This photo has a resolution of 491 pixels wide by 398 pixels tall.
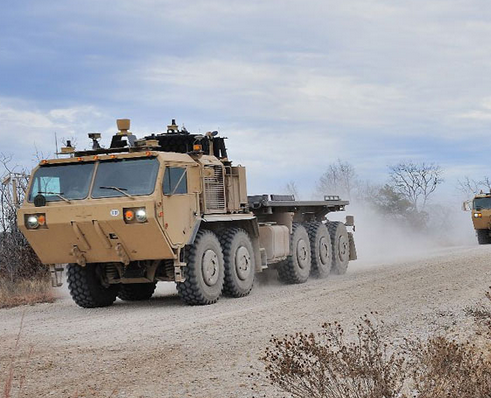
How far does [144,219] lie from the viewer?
13320 mm

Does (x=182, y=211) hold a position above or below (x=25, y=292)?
above

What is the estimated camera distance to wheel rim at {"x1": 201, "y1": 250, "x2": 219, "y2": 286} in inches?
575

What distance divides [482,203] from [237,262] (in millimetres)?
20496

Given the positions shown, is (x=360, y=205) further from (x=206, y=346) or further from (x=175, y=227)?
(x=206, y=346)

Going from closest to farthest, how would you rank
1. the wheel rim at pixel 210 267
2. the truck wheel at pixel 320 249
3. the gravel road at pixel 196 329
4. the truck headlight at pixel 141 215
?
the gravel road at pixel 196 329 < the truck headlight at pixel 141 215 < the wheel rim at pixel 210 267 < the truck wheel at pixel 320 249

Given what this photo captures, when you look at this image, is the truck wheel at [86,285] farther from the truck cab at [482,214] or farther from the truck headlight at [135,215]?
the truck cab at [482,214]

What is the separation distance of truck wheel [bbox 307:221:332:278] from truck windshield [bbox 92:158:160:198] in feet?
24.4

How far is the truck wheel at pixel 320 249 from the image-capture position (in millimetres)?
20328

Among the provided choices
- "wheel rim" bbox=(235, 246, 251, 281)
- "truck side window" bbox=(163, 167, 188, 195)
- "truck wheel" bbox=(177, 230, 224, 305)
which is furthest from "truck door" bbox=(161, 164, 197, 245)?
"wheel rim" bbox=(235, 246, 251, 281)

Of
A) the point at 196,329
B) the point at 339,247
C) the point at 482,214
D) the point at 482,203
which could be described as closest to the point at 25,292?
the point at 339,247

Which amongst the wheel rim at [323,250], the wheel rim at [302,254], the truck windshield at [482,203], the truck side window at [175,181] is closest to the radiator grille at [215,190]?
the truck side window at [175,181]

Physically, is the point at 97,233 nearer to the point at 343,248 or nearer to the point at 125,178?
the point at 125,178

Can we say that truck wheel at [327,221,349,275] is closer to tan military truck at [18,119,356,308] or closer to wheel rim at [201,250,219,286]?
tan military truck at [18,119,356,308]

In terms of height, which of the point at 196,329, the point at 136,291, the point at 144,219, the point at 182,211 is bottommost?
the point at 196,329
